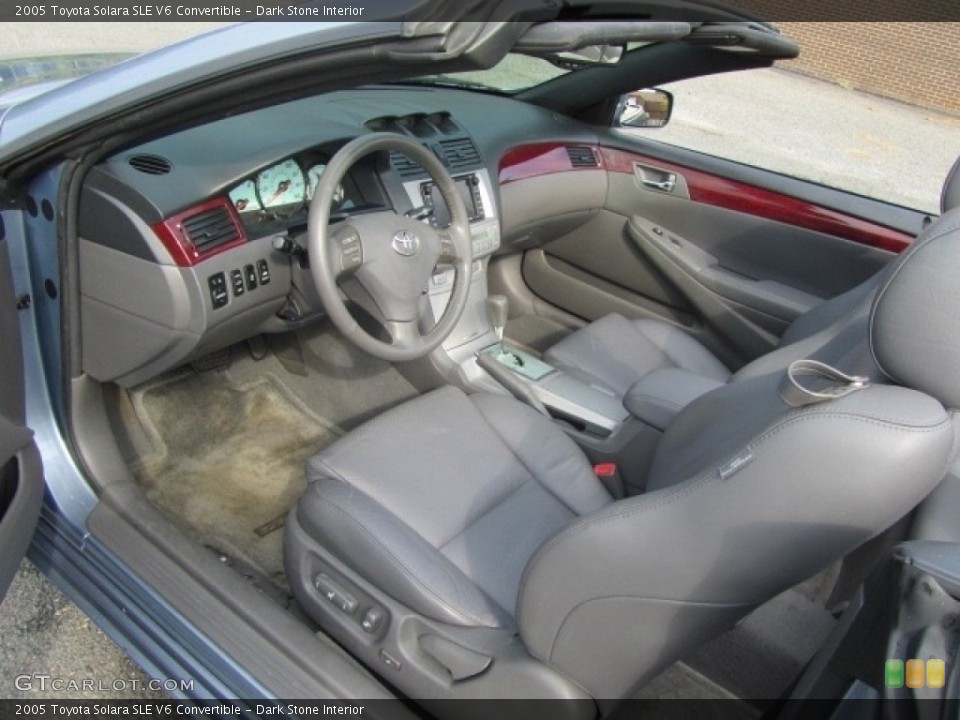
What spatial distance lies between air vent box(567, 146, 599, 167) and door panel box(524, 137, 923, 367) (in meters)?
0.05

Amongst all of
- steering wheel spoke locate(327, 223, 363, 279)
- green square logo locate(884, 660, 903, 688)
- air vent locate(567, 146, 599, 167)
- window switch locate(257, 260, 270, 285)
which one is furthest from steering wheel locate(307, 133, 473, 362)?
green square logo locate(884, 660, 903, 688)

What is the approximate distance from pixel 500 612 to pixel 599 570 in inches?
15.6

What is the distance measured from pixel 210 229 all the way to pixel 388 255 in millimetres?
416

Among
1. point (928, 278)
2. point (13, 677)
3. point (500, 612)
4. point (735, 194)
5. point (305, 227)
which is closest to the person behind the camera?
point (928, 278)

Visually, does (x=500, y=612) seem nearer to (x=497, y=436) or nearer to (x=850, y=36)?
(x=497, y=436)

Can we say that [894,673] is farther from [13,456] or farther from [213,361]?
[213,361]

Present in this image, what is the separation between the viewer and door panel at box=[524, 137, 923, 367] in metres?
2.57

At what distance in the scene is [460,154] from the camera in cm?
250

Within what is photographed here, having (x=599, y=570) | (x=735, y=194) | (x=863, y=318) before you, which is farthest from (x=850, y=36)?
(x=599, y=570)

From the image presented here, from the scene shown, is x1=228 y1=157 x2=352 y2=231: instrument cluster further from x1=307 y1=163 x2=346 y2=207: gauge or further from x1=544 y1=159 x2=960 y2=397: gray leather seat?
x1=544 y1=159 x2=960 y2=397: gray leather seat

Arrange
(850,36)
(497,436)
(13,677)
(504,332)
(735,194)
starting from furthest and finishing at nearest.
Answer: (850,36)
(504,332)
(735,194)
(497,436)
(13,677)

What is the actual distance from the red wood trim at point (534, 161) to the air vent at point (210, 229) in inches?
39.6

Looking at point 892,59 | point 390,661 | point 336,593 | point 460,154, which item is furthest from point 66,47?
point 892,59

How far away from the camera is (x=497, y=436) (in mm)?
1962
